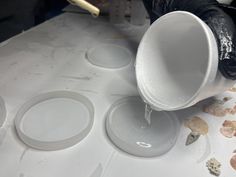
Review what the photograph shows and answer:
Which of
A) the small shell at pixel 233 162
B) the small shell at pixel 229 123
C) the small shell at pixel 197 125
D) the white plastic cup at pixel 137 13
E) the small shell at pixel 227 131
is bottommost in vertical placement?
the small shell at pixel 233 162

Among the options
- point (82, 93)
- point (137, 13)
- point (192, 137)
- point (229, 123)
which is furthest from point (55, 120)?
point (137, 13)

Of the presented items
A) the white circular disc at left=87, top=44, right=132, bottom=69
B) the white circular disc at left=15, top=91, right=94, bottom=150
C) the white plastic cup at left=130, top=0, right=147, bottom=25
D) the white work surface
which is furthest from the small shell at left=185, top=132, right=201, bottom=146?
the white plastic cup at left=130, top=0, right=147, bottom=25

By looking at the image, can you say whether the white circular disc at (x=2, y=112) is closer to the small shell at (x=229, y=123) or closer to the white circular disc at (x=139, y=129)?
the white circular disc at (x=139, y=129)

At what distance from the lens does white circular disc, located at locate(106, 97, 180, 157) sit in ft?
1.73

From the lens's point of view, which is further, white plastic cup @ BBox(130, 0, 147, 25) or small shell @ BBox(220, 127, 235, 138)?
white plastic cup @ BBox(130, 0, 147, 25)

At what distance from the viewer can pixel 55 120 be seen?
595 mm

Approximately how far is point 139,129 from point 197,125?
0.53ft

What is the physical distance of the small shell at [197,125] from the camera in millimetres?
593

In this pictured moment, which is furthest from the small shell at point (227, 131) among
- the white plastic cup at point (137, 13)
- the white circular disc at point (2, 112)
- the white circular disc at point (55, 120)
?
the white plastic cup at point (137, 13)

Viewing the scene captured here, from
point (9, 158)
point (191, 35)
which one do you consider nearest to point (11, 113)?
point (9, 158)

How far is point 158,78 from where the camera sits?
2.02 feet

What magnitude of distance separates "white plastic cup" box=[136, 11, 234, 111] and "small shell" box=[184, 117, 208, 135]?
9cm

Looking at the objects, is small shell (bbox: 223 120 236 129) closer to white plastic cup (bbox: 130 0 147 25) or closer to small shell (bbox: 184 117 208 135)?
small shell (bbox: 184 117 208 135)

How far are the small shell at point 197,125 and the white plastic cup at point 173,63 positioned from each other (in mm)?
93
